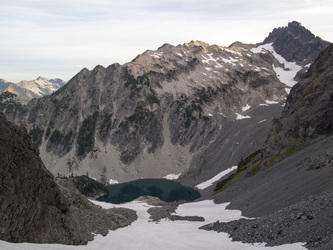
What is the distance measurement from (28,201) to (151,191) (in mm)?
108465

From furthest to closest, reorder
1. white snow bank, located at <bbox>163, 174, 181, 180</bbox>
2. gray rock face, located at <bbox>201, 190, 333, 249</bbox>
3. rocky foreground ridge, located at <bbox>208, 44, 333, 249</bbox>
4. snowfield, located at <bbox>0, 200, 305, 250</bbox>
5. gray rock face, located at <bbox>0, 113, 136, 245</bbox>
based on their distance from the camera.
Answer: white snow bank, located at <bbox>163, 174, 181, 180</bbox> < rocky foreground ridge, located at <bbox>208, 44, 333, 249</bbox> < snowfield, located at <bbox>0, 200, 305, 250</bbox> < gray rock face, located at <bbox>0, 113, 136, 245</bbox> < gray rock face, located at <bbox>201, 190, 333, 249</bbox>

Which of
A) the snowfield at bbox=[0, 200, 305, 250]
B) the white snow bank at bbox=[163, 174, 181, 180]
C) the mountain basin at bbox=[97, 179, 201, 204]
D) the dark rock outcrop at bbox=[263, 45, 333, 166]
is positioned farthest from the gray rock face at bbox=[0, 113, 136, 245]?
the white snow bank at bbox=[163, 174, 181, 180]

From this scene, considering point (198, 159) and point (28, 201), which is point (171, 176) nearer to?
point (198, 159)

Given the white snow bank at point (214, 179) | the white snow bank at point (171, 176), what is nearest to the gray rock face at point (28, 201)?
the white snow bank at point (214, 179)

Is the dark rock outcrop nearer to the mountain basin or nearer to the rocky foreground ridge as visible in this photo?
the rocky foreground ridge

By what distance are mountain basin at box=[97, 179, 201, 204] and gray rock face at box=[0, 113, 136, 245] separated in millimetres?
83812

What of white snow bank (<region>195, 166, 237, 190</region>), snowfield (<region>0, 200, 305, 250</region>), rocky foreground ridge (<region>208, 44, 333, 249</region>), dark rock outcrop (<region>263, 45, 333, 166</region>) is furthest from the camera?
white snow bank (<region>195, 166, 237, 190</region>)

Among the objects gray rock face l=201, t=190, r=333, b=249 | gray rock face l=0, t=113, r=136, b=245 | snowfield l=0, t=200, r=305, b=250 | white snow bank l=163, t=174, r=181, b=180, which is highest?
gray rock face l=0, t=113, r=136, b=245

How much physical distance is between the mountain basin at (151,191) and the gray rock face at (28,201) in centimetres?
8381

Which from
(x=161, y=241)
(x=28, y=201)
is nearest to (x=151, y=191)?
(x=161, y=241)

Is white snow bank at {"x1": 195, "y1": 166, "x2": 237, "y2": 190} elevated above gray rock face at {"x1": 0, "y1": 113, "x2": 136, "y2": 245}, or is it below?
below

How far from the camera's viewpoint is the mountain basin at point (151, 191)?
121700 mm

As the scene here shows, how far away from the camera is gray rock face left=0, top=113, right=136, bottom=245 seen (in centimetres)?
2812

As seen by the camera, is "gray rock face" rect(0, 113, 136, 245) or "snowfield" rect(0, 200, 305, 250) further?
"snowfield" rect(0, 200, 305, 250)
